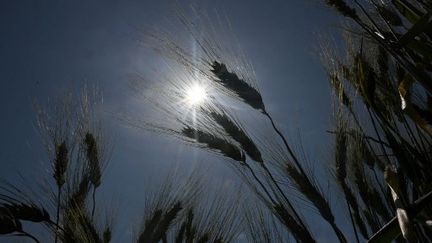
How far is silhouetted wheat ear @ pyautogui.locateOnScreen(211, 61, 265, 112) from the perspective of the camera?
1.55 metres

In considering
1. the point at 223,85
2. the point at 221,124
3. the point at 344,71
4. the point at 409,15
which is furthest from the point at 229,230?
the point at 409,15

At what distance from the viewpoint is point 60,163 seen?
85.2 inches

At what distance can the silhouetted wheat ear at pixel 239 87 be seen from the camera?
5.08 feet

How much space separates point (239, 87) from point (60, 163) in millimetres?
1177

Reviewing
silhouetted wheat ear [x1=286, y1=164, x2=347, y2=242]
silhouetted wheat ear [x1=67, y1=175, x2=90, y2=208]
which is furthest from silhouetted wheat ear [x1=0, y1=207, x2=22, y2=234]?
silhouetted wheat ear [x1=286, y1=164, x2=347, y2=242]

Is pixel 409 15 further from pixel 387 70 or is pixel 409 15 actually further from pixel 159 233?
pixel 159 233

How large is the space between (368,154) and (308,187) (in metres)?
0.26

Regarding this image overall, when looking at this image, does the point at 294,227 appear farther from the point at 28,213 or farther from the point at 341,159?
the point at 28,213

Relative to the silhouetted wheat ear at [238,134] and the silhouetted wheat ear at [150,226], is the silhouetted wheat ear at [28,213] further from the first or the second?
the silhouetted wheat ear at [238,134]

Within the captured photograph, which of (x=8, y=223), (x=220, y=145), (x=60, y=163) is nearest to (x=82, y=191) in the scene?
(x=60, y=163)

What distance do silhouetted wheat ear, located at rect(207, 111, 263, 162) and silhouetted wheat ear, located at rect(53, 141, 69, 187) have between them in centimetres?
98

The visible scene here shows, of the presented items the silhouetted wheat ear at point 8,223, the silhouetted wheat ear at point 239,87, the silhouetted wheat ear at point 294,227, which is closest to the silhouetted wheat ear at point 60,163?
the silhouetted wheat ear at point 8,223

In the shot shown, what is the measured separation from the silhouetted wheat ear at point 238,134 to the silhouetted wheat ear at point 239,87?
11 centimetres

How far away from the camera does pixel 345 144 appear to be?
4.62 feet
